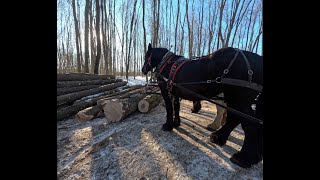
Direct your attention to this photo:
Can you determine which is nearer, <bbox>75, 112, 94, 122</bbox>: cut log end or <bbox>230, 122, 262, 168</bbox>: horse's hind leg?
<bbox>230, 122, 262, 168</bbox>: horse's hind leg

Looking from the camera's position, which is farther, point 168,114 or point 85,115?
point 85,115

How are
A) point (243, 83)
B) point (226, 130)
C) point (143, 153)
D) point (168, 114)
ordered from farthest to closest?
point (168, 114) → point (226, 130) → point (143, 153) → point (243, 83)

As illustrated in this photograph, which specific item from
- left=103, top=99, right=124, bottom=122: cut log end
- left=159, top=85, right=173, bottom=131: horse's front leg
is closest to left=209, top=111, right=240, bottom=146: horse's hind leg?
left=159, top=85, right=173, bottom=131: horse's front leg

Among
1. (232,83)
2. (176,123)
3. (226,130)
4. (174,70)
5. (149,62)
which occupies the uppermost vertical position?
(149,62)

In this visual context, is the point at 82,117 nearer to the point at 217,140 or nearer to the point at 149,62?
the point at 149,62

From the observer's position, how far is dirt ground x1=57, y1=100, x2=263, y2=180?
256 cm

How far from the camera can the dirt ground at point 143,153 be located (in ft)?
8.41

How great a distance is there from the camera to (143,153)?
122 inches

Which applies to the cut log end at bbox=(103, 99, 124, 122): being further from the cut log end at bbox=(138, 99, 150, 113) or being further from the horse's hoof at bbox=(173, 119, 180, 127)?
the horse's hoof at bbox=(173, 119, 180, 127)

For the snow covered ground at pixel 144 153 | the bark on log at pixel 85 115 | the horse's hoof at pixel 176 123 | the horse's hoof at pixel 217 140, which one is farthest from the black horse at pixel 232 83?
the bark on log at pixel 85 115

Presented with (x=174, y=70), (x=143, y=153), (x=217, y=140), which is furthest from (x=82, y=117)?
(x=217, y=140)
